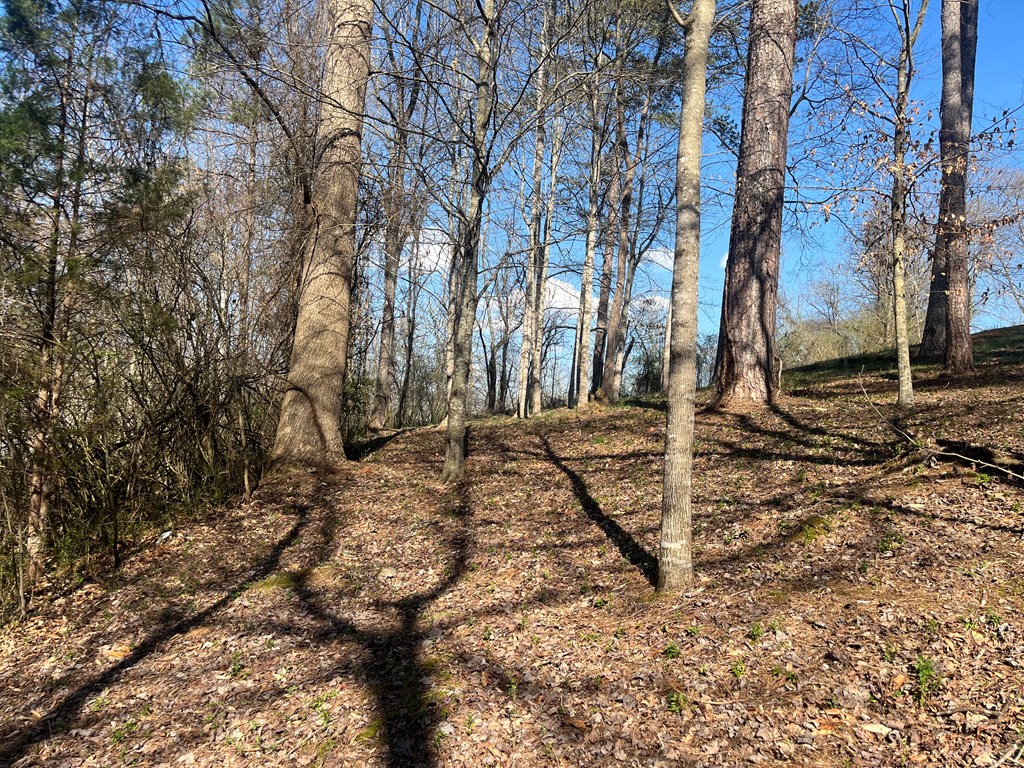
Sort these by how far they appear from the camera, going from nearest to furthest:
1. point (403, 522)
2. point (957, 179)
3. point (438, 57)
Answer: point (403, 522)
point (438, 57)
point (957, 179)

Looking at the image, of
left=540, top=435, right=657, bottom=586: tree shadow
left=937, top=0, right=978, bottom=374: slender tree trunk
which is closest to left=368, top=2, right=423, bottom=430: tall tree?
left=540, top=435, right=657, bottom=586: tree shadow

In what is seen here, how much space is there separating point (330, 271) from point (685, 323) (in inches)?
208

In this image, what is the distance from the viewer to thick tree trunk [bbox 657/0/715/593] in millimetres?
4203

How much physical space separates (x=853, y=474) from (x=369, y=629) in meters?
4.42

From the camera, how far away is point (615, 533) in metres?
5.43

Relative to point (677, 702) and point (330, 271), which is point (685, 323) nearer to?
point (677, 702)

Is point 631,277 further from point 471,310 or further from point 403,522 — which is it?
point 403,522

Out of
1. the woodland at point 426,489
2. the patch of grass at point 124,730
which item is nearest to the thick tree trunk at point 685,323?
the woodland at point 426,489

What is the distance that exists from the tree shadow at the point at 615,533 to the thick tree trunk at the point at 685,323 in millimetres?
469

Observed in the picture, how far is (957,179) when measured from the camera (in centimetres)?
859

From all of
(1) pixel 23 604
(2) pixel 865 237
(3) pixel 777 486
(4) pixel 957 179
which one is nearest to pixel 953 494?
(3) pixel 777 486

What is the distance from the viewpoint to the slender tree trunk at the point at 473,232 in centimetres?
687

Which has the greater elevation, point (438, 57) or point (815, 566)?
point (438, 57)

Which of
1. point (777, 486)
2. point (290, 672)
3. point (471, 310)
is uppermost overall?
point (471, 310)
